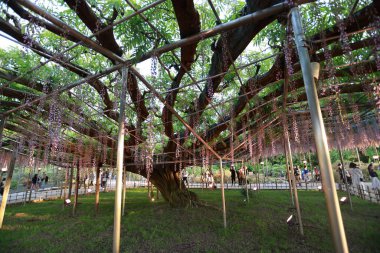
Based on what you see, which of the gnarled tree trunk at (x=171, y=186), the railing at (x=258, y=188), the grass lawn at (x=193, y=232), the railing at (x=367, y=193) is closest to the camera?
the grass lawn at (x=193, y=232)

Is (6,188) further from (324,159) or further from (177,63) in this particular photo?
(324,159)

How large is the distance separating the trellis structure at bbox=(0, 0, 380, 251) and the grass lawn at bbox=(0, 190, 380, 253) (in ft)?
5.79

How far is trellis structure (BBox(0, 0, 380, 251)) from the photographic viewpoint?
78.8 inches

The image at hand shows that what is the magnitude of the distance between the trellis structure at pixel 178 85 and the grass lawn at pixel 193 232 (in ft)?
5.79

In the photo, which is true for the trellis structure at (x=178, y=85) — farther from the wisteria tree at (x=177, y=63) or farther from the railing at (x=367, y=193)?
the railing at (x=367, y=193)

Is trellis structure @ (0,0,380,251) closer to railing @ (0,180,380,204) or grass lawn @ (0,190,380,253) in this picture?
grass lawn @ (0,190,380,253)

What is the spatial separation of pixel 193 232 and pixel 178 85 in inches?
138

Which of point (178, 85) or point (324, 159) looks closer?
point (324, 159)

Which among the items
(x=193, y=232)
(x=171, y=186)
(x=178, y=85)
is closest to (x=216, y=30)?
(x=178, y=85)

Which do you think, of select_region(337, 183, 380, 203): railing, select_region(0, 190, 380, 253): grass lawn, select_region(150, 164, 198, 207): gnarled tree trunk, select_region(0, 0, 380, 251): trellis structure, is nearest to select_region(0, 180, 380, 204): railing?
select_region(337, 183, 380, 203): railing

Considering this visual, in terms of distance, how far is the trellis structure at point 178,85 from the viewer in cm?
200

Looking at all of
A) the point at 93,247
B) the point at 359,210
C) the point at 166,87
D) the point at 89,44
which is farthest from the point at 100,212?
the point at 359,210

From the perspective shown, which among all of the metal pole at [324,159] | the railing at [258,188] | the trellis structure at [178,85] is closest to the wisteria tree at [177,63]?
the trellis structure at [178,85]

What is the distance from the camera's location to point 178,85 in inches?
127
